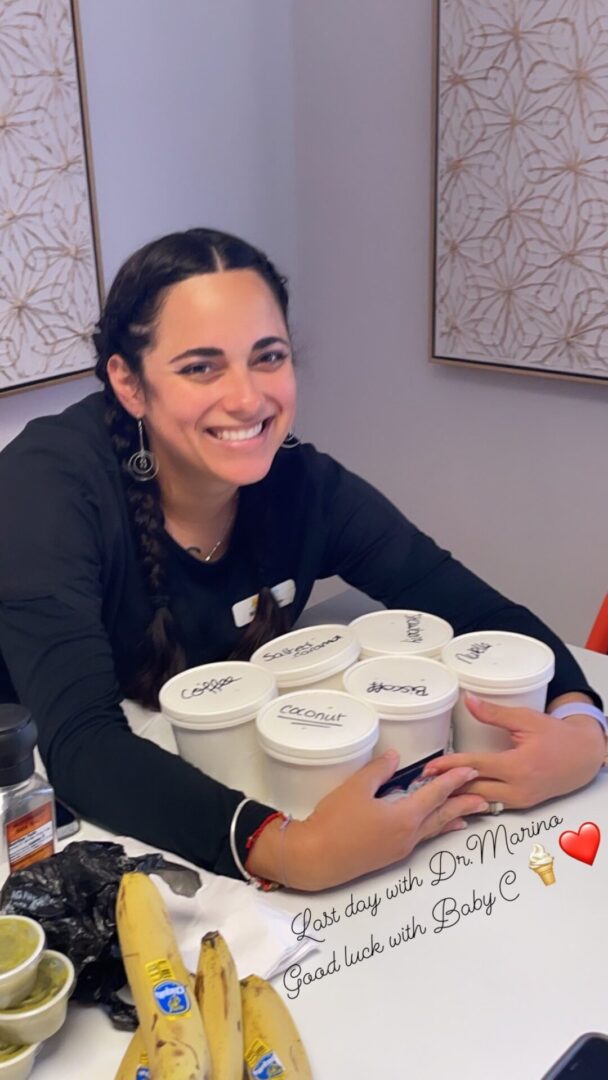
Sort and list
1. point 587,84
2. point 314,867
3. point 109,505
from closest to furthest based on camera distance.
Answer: point 314,867, point 109,505, point 587,84

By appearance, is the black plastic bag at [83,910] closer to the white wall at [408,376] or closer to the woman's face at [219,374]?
the woman's face at [219,374]

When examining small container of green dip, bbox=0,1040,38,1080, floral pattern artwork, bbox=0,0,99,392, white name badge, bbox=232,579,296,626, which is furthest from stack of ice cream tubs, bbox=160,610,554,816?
floral pattern artwork, bbox=0,0,99,392

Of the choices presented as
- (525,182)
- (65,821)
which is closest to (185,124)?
(525,182)

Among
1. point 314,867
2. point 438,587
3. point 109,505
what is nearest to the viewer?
point 314,867

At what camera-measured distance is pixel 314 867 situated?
862 mm

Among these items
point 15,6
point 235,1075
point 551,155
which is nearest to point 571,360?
point 551,155

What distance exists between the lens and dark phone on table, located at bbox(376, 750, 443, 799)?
0.94 m

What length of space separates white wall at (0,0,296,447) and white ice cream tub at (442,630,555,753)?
1138 millimetres

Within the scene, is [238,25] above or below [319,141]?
above

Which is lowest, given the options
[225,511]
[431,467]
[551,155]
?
[431,467]

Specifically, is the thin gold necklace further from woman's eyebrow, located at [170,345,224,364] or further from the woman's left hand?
the woman's left hand

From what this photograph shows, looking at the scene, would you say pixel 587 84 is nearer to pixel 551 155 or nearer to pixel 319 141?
pixel 551 155

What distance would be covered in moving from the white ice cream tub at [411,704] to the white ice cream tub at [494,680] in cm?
3

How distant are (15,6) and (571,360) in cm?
119
